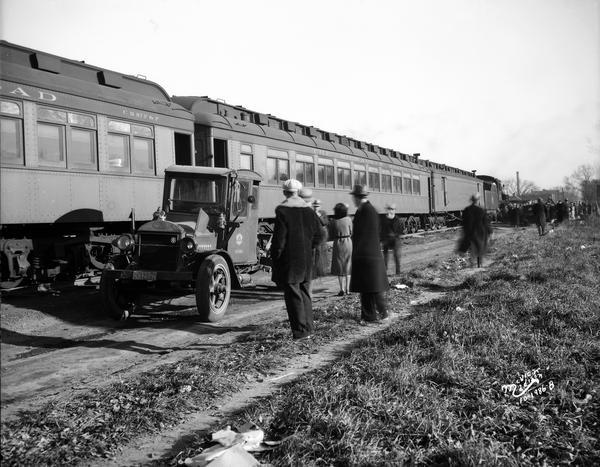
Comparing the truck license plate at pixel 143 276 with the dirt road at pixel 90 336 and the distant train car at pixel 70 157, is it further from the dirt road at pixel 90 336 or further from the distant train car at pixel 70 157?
the distant train car at pixel 70 157

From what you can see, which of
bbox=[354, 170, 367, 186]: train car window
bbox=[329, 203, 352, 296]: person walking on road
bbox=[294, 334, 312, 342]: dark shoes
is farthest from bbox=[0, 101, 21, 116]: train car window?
bbox=[354, 170, 367, 186]: train car window

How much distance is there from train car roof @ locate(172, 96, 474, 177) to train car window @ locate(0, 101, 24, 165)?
14.6 ft

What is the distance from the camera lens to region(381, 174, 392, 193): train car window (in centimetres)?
2281

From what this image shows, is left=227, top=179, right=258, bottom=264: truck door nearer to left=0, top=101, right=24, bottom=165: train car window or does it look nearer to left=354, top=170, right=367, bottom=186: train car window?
left=0, top=101, right=24, bottom=165: train car window

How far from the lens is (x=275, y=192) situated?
568 inches

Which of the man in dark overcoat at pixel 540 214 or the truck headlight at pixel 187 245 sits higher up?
the man in dark overcoat at pixel 540 214

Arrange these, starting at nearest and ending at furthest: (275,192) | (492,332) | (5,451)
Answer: (5,451)
(492,332)
(275,192)

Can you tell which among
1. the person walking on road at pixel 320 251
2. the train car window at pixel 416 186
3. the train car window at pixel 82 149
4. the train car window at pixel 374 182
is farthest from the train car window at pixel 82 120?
the train car window at pixel 416 186

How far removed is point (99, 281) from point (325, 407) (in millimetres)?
5372

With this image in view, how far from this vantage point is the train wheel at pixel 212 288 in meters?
6.91

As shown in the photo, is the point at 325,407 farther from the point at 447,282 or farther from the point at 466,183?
the point at 466,183

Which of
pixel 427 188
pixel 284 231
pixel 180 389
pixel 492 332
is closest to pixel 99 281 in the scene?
pixel 284 231

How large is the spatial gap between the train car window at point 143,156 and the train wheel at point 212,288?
4321 mm

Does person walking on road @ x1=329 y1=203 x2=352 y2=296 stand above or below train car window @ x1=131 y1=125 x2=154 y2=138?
below
